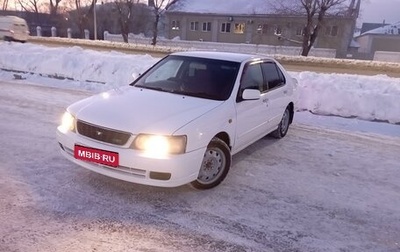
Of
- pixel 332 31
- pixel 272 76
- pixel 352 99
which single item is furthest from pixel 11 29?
pixel 332 31

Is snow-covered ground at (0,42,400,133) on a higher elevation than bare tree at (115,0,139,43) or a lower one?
lower

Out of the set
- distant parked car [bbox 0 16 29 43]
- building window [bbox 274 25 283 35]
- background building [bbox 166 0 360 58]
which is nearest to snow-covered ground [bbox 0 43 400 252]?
distant parked car [bbox 0 16 29 43]

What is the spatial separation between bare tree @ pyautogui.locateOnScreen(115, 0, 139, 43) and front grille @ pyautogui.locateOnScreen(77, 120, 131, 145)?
121 ft

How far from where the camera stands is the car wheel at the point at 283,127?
6450mm

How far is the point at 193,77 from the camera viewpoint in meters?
5.04

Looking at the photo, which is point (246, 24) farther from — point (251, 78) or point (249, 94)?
point (249, 94)

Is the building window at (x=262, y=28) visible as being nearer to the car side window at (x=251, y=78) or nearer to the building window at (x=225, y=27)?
the building window at (x=225, y=27)

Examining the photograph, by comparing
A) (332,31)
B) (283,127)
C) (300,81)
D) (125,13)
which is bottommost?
(283,127)

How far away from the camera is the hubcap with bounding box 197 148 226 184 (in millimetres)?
4289

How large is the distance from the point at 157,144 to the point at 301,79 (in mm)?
6775

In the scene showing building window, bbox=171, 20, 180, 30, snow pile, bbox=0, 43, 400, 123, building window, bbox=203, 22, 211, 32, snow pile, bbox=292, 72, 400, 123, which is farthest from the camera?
building window, bbox=171, 20, 180, 30

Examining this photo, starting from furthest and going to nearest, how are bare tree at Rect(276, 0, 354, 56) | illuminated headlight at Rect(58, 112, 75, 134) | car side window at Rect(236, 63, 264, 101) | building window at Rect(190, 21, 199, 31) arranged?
building window at Rect(190, 21, 199, 31) → bare tree at Rect(276, 0, 354, 56) → car side window at Rect(236, 63, 264, 101) → illuminated headlight at Rect(58, 112, 75, 134)

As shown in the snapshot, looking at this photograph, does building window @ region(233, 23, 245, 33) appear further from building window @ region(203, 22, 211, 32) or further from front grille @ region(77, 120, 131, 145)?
front grille @ region(77, 120, 131, 145)

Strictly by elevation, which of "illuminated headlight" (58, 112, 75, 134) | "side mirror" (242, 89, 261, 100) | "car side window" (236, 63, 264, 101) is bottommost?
"illuminated headlight" (58, 112, 75, 134)
